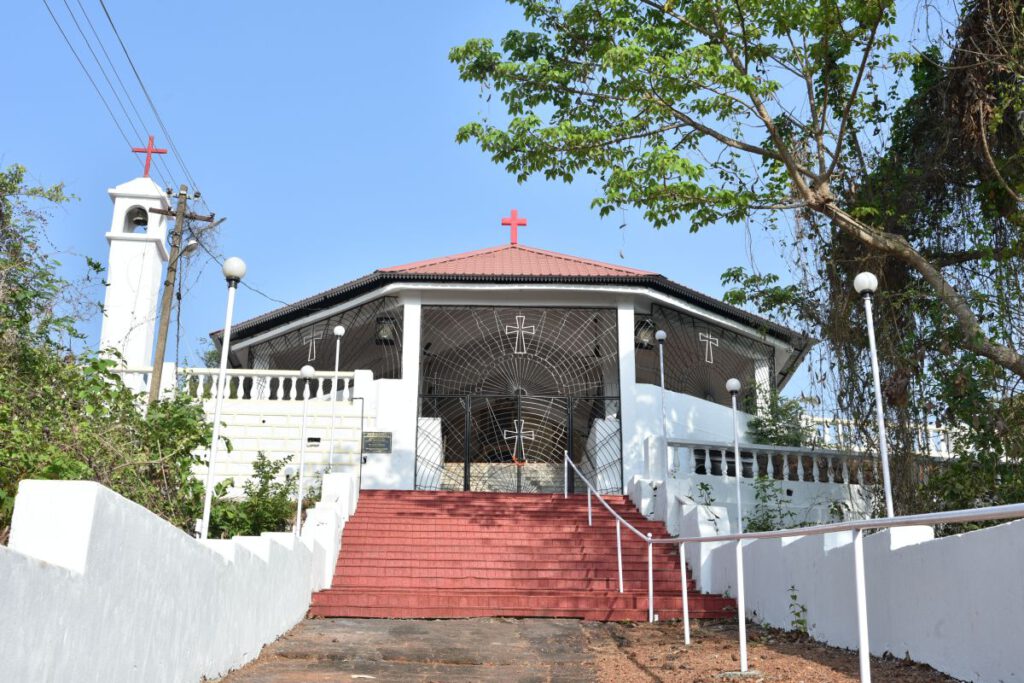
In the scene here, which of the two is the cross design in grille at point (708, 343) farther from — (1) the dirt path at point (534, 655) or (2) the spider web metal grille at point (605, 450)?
(1) the dirt path at point (534, 655)

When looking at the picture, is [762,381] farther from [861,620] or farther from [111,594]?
[111,594]

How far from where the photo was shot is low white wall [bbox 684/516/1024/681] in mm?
4891

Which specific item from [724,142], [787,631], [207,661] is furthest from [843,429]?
[207,661]

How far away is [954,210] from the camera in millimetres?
11141

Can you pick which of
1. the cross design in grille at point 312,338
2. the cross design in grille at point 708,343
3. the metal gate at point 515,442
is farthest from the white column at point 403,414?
the cross design in grille at point 708,343

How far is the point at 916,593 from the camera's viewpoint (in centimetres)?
596

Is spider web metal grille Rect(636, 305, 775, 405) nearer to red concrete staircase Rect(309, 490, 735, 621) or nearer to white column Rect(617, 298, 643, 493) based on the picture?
white column Rect(617, 298, 643, 493)

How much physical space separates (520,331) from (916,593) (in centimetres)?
1218

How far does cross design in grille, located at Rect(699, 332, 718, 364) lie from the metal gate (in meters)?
2.30

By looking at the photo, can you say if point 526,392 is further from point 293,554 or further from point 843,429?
point 293,554

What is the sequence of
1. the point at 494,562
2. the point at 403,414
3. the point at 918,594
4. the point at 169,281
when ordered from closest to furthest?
the point at 918,594 < the point at 494,562 < the point at 169,281 < the point at 403,414

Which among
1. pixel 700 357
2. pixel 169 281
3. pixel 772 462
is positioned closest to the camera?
pixel 772 462

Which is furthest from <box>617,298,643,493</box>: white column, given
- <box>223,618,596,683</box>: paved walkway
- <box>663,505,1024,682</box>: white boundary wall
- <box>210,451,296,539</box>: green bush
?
<box>223,618,596,683</box>: paved walkway

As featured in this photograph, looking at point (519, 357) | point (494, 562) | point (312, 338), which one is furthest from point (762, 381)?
point (494, 562)
